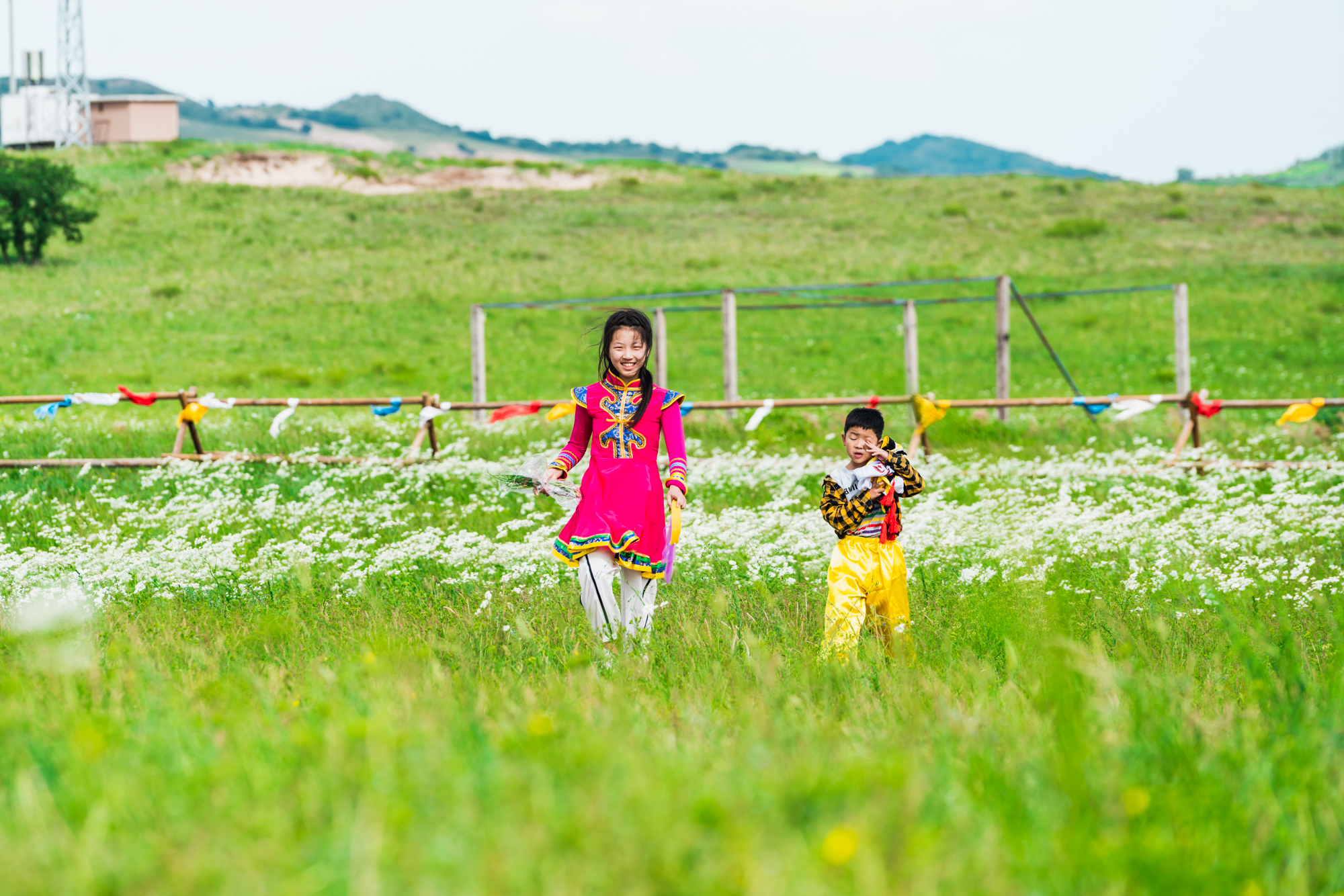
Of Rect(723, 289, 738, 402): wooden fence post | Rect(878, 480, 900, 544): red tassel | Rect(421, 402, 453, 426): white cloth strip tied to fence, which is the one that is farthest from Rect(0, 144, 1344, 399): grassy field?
Rect(878, 480, 900, 544): red tassel

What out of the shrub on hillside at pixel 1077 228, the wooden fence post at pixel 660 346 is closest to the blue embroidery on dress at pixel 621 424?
the wooden fence post at pixel 660 346

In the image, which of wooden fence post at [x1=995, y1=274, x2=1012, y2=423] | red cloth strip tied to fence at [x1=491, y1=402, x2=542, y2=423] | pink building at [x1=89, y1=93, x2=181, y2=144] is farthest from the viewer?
pink building at [x1=89, y1=93, x2=181, y2=144]

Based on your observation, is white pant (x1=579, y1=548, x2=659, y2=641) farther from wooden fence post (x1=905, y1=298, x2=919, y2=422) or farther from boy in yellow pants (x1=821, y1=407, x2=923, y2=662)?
wooden fence post (x1=905, y1=298, x2=919, y2=422)

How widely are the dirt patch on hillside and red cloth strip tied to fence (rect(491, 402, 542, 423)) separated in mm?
42526

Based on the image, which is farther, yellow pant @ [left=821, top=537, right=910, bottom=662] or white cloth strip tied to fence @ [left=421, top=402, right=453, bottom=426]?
white cloth strip tied to fence @ [left=421, top=402, right=453, bottom=426]

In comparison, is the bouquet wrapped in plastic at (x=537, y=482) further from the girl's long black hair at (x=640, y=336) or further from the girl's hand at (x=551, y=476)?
the girl's long black hair at (x=640, y=336)

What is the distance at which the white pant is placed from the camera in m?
5.29

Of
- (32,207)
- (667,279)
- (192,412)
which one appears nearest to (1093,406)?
(192,412)

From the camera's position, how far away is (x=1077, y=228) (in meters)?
41.7

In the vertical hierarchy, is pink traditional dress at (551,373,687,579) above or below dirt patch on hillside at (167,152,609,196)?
below

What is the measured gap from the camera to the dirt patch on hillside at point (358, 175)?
53562 mm

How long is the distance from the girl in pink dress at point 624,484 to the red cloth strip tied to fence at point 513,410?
5880mm

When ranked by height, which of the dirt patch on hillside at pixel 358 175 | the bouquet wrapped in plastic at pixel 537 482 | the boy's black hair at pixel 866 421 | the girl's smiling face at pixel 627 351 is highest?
the dirt patch on hillside at pixel 358 175

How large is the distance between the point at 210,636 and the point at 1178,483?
8452 mm
